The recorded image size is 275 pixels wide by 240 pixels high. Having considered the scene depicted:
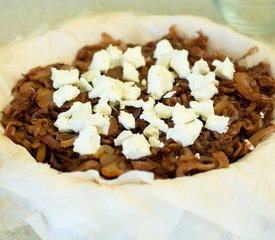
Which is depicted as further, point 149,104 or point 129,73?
point 129,73

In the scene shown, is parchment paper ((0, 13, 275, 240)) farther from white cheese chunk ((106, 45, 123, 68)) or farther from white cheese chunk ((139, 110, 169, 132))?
white cheese chunk ((106, 45, 123, 68))

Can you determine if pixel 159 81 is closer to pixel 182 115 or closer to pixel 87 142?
pixel 182 115

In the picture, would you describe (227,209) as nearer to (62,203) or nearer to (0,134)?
(62,203)

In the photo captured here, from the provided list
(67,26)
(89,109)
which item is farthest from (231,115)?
(67,26)

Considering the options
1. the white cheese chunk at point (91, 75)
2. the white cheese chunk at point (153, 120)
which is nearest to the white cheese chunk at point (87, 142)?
the white cheese chunk at point (153, 120)

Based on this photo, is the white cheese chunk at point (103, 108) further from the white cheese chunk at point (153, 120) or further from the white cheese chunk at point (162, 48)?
the white cheese chunk at point (162, 48)

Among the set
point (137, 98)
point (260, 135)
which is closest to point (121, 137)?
point (137, 98)
